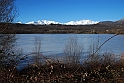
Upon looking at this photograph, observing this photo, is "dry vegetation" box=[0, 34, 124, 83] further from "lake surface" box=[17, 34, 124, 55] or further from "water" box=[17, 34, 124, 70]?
"lake surface" box=[17, 34, 124, 55]

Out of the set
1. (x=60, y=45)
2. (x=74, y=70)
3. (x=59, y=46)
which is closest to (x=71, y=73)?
(x=74, y=70)

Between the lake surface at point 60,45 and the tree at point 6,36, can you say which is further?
the lake surface at point 60,45

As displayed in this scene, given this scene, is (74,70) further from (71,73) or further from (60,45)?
(60,45)

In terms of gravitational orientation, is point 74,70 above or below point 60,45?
below

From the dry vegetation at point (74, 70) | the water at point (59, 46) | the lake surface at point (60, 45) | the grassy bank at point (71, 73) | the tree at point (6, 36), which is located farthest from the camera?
the lake surface at point (60, 45)

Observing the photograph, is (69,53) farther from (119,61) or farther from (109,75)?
(109,75)

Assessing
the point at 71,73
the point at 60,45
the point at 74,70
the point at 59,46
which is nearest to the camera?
the point at 71,73

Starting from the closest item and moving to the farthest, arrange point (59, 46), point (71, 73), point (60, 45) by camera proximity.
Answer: point (71, 73), point (59, 46), point (60, 45)

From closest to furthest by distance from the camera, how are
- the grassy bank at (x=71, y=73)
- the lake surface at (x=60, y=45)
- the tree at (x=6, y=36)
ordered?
the grassy bank at (x=71, y=73), the tree at (x=6, y=36), the lake surface at (x=60, y=45)

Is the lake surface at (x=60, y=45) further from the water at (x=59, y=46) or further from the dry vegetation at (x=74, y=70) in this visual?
the dry vegetation at (x=74, y=70)

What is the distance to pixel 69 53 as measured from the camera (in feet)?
32.2

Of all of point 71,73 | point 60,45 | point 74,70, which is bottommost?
point 74,70

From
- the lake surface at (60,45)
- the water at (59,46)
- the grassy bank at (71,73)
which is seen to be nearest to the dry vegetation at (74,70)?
the grassy bank at (71,73)

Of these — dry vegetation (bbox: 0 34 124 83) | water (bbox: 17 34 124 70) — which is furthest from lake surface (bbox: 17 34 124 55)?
dry vegetation (bbox: 0 34 124 83)
